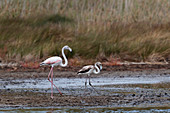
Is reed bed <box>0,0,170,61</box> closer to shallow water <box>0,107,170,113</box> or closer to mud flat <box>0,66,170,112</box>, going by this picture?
mud flat <box>0,66,170,112</box>

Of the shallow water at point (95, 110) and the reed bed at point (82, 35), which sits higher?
the shallow water at point (95, 110)

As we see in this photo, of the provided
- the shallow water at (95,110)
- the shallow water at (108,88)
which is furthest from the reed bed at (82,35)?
the shallow water at (95,110)

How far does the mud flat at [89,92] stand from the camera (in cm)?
980

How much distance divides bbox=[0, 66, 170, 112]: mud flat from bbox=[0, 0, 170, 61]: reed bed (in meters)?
1.29

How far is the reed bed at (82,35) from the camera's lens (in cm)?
1805

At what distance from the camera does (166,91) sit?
39.9 feet

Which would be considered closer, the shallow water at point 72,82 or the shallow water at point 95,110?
the shallow water at point 95,110

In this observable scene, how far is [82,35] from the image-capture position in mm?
18969

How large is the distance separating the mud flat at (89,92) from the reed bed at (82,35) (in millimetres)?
1291

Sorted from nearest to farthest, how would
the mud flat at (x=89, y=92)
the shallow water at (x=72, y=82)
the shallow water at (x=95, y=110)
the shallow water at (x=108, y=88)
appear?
the shallow water at (x=95, y=110)
the shallow water at (x=108, y=88)
the mud flat at (x=89, y=92)
the shallow water at (x=72, y=82)

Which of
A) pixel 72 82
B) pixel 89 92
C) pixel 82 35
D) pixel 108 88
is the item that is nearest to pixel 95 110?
pixel 89 92

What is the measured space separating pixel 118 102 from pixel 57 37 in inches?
361

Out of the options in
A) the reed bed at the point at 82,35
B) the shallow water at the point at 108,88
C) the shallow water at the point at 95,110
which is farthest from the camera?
the reed bed at the point at 82,35

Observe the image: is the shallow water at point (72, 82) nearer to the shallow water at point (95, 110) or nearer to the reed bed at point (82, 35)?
the reed bed at point (82, 35)
